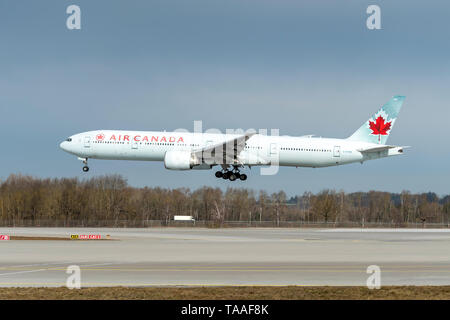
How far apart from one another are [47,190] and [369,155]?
8578cm

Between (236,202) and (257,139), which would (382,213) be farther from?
(257,139)

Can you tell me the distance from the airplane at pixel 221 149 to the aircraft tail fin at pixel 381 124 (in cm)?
155

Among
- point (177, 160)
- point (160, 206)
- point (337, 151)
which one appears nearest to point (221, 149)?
point (177, 160)

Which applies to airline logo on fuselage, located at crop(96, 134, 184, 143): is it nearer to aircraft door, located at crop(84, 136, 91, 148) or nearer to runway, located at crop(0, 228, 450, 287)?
aircraft door, located at crop(84, 136, 91, 148)

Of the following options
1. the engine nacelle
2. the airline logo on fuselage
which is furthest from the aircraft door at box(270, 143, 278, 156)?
the airline logo on fuselage

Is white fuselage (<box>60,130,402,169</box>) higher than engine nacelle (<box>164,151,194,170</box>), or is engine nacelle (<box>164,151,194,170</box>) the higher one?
white fuselage (<box>60,130,402,169</box>)

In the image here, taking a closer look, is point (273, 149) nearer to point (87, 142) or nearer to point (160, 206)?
point (87, 142)

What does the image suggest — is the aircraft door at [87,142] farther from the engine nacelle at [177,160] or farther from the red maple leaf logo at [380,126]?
the red maple leaf logo at [380,126]

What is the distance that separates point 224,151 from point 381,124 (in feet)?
62.5

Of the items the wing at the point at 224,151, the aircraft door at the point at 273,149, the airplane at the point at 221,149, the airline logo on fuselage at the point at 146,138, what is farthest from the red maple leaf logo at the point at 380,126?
the airline logo on fuselage at the point at 146,138

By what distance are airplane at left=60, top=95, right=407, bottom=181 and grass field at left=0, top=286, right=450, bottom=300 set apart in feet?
113

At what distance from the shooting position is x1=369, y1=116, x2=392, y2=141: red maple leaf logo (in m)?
62.2

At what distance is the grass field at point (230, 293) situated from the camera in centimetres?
1733
